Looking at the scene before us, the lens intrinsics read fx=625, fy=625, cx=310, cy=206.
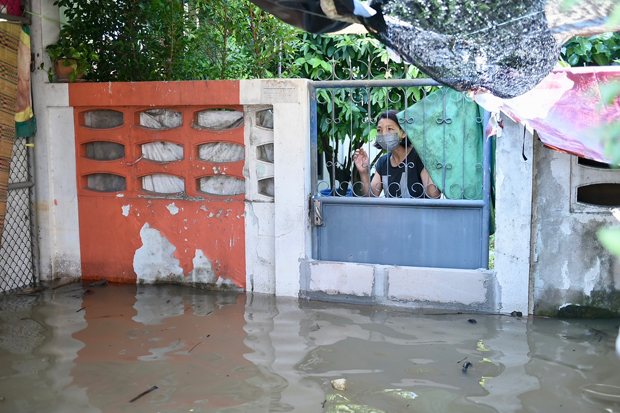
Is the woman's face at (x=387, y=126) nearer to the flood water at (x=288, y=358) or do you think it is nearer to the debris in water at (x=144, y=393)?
the flood water at (x=288, y=358)

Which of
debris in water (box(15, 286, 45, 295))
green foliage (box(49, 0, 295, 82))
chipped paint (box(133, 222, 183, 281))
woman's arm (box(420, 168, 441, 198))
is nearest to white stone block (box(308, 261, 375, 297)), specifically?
woman's arm (box(420, 168, 441, 198))

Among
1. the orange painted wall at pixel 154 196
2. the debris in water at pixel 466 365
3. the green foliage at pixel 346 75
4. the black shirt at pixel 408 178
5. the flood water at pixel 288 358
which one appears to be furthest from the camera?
the green foliage at pixel 346 75

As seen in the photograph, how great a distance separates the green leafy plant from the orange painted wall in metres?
0.16

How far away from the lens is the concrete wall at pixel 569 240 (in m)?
5.01

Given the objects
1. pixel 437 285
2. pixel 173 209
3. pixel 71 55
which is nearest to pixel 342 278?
pixel 437 285

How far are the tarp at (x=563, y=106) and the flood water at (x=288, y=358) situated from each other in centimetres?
148

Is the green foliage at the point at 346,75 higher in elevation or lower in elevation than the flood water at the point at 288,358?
higher

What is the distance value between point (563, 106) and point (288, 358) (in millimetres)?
2621

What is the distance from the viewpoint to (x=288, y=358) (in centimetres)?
439

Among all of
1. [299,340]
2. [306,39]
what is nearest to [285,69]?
[306,39]

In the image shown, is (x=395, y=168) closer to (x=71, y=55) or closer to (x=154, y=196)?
(x=154, y=196)

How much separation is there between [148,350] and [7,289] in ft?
7.73

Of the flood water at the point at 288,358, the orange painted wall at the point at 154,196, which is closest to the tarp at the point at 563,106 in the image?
the flood water at the point at 288,358

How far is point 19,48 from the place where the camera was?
598cm
